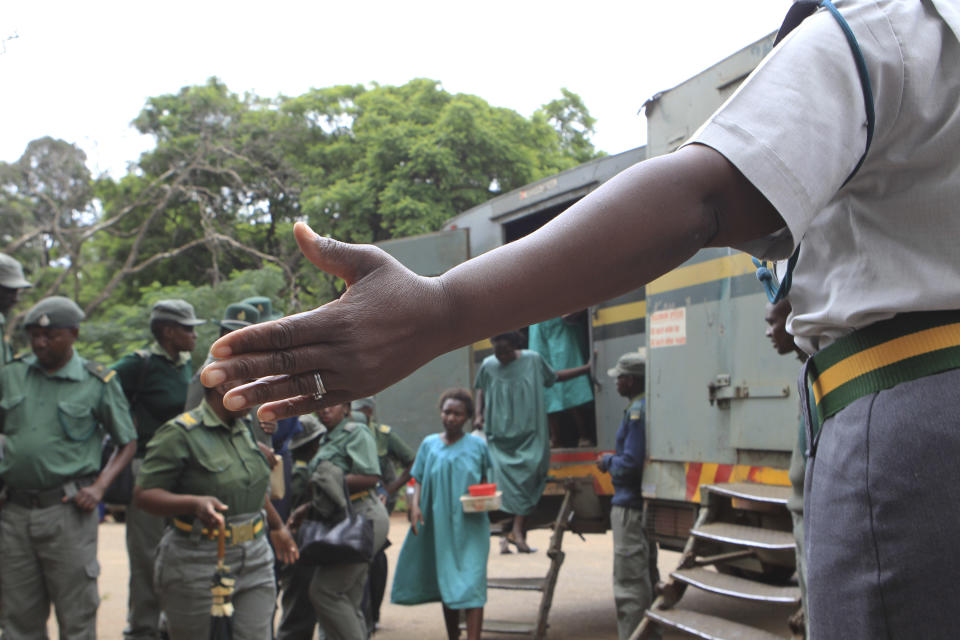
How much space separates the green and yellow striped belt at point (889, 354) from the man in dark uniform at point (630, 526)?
15.3 feet

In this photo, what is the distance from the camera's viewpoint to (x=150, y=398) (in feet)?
19.5

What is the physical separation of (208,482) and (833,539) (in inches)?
144

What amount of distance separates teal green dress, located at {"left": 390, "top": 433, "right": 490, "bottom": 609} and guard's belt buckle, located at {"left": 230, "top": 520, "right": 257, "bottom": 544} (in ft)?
6.71

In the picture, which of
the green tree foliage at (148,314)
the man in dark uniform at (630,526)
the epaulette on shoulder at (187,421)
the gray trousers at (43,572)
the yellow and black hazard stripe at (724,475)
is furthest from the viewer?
the green tree foliage at (148,314)

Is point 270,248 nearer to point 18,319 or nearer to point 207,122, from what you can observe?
point 207,122

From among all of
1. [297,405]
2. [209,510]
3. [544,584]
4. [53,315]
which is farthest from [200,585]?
[297,405]

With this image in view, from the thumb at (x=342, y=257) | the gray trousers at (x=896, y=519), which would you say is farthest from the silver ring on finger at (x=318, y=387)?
the gray trousers at (x=896, y=519)

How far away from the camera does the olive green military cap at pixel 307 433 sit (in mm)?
6406

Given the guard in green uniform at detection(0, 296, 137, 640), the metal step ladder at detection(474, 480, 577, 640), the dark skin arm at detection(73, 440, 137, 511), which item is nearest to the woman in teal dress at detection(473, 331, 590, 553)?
the metal step ladder at detection(474, 480, 577, 640)

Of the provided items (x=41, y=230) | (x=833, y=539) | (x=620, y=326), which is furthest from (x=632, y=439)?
(x=41, y=230)

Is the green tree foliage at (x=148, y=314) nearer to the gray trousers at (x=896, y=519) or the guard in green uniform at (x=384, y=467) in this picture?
the guard in green uniform at (x=384, y=467)

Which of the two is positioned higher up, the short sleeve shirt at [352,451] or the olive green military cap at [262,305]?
the olive green military cap at [262,305]

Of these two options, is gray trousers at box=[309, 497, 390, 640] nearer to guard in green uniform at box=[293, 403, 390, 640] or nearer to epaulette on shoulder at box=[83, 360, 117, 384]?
guard in green uniform at box=[293, 403, 390, 640]

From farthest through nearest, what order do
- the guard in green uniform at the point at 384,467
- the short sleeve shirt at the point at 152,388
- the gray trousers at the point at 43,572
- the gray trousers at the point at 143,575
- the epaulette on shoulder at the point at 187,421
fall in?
the guard in green uniform at the point at 384,467 → the short sleeve shirt at the point at 152,388 → the gray trousers at the point at 143,575 → the gray trousers at the point at 43,572 → the epaulette on shoulder at the point at 187,421
